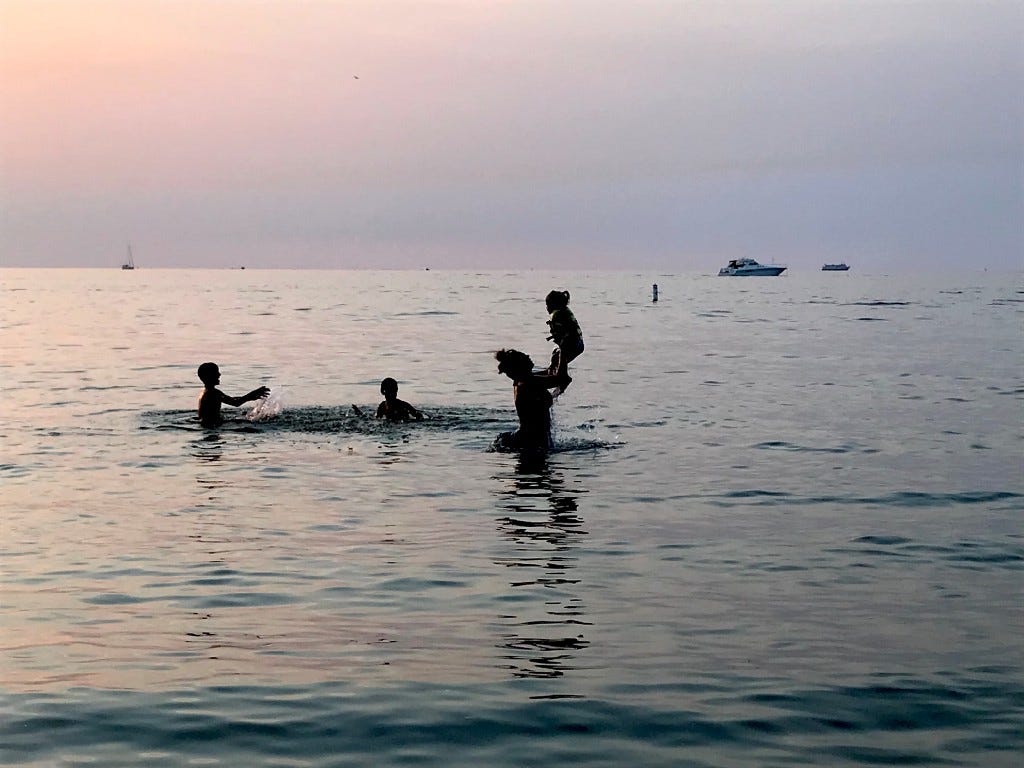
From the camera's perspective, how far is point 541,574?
39.0ft

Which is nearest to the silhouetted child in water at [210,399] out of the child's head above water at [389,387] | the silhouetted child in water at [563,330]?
the child's head above water at [389,387]

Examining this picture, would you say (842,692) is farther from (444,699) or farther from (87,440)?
(87,440)

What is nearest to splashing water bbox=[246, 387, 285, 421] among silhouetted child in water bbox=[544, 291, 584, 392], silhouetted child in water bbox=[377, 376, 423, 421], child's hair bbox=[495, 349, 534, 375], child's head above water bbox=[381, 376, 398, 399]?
silhouetted child in water bbox=[377, 376, 423, 421]

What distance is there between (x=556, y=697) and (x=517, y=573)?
3.52 meters

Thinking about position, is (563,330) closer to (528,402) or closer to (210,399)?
(528,402)

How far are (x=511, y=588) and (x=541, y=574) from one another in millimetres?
602

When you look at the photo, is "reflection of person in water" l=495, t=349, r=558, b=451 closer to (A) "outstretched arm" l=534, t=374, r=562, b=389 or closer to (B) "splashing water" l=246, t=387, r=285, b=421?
(A) "outstretched arm" l=534, t=374, r=562, b=389

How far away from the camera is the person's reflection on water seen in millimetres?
9391

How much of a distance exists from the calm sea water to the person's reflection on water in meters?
0.04

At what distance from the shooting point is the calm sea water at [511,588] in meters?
7.88

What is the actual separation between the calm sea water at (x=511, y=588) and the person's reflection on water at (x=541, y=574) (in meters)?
0.04

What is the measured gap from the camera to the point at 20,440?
21969mm

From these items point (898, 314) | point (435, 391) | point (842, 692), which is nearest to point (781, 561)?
point (842, 692)

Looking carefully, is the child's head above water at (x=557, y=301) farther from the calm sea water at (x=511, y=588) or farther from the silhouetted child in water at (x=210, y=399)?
the silhouetted child in water at (x=210, y=399)
